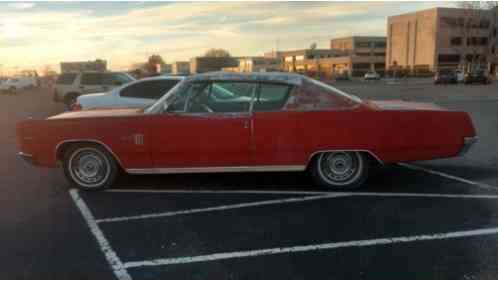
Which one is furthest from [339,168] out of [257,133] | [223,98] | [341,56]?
[341,56]

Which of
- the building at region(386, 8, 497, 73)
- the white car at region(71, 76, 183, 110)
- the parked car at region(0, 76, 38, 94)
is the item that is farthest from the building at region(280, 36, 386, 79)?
the white car at region(71, 76, 183, 110)

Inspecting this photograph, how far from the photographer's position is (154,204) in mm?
4922

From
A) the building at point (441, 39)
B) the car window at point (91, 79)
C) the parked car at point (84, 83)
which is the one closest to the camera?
the parked car at point (84, 83)

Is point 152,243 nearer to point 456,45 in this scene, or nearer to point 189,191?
point 189,191

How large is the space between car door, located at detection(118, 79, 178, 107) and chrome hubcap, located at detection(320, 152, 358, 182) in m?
4.87

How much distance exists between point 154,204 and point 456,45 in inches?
3535

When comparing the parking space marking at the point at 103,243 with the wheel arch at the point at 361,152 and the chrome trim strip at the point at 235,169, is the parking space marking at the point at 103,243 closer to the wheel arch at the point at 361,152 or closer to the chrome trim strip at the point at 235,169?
the chrome trim strip at the point at 235,169

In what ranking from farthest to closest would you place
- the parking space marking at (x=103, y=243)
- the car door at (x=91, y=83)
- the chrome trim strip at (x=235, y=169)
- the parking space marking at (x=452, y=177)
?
the car door at (x=91, y=83) → the parking space marking at (x=452, y=177) → the chrome trim strip at (x=235, y=169) → the parking space marking at (x=103, y=243)

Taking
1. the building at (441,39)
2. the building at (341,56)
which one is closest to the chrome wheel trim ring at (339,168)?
the building at (441,39)

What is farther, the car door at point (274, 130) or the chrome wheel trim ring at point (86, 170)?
the chrome wheel trim ring at point (86, 170)

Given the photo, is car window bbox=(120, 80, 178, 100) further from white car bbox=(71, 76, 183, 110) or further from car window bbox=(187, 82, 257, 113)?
car window bbox=(187, 82, 257, 113)

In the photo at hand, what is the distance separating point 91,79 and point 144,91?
7285mm

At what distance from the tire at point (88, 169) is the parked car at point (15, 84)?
35.8 meters

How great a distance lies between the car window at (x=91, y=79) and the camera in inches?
600
